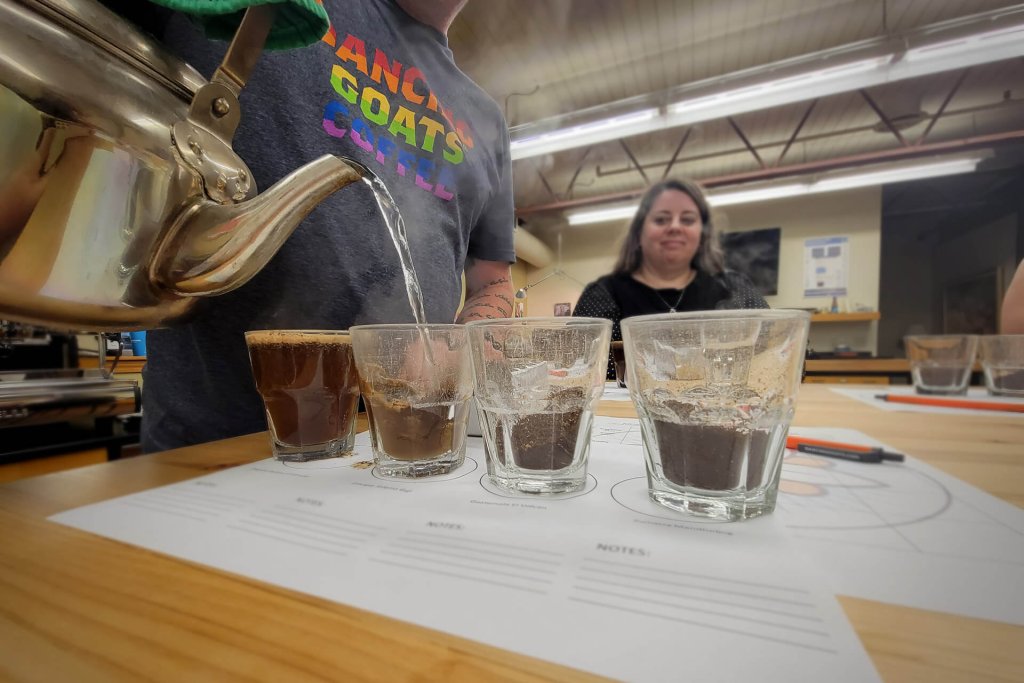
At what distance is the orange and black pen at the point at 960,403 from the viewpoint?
828 millimetres

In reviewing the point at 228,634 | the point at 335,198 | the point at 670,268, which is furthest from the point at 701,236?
the point at 228,634

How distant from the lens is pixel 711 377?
0.32m

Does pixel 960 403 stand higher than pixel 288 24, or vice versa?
pixel 288 24

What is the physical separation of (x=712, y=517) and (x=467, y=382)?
0.26m

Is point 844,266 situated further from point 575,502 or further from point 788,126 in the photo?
point 575,502

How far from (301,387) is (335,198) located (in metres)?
0.40

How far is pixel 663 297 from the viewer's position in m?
2.06

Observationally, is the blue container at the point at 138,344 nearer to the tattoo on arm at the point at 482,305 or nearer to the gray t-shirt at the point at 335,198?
the gray t-shirt at the point at 335,198

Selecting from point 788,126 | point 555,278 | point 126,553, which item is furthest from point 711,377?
point 555,278

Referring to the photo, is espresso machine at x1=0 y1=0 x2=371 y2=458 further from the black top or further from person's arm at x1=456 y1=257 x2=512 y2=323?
the black top

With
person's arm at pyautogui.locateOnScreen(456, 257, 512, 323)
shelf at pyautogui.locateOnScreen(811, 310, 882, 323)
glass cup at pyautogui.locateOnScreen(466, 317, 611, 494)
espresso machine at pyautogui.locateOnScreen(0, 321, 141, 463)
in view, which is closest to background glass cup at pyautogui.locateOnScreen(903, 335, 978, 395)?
person's arm at pyautogui.locateOnScreen(456, 257, 512, 323)

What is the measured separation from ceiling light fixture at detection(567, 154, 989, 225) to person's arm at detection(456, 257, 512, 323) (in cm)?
245

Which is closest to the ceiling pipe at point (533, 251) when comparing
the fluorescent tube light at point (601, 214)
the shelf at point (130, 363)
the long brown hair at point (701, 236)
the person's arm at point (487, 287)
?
the fluorescent tube light at point (601, 214)

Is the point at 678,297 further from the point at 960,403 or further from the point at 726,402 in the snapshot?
the point at 726,402
